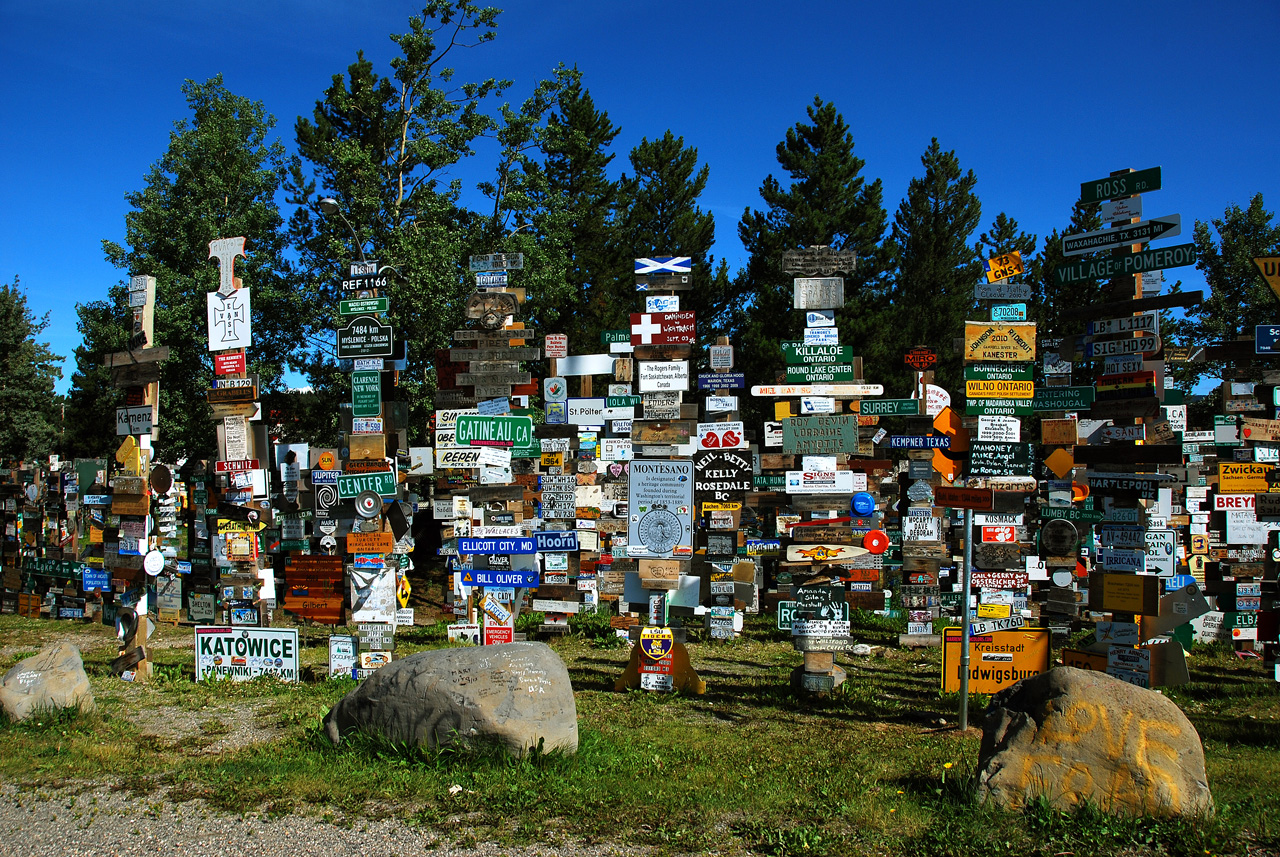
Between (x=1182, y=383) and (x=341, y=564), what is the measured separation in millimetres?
24654

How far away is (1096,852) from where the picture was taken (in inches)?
216

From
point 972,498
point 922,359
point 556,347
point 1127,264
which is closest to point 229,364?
point 556,347

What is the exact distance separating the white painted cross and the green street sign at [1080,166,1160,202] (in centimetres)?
537

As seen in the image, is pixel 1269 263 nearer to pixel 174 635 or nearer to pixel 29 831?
pixel 29 831

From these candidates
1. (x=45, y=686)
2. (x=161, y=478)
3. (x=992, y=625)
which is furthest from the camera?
(x=161, y=478)

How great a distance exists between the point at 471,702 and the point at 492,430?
5383 mm

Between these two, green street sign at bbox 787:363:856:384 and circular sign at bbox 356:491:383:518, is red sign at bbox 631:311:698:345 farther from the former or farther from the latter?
circular sign at bbox 356:491:383:518

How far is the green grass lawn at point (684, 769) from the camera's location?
19.2 feet

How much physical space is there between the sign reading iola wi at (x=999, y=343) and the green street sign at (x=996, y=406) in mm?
548

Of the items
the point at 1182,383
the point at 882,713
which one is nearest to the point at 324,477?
the point at 882,713

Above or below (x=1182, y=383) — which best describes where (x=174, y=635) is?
below

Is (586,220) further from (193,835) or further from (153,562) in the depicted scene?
(193,835)

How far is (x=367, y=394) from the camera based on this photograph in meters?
11.4

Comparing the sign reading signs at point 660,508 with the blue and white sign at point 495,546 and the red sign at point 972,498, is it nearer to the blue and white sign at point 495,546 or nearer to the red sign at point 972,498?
the blue and white sign at point 495,546
